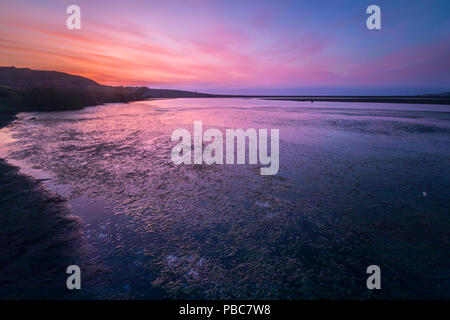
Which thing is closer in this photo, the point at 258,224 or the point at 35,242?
the point at 35,242

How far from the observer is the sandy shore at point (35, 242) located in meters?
3.35

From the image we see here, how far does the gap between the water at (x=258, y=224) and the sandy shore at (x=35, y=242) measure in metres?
0.39

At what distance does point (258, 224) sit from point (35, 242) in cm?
497

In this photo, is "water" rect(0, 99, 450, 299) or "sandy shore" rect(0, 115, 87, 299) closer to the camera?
"sandy shore" rect(0, 115, 87, 299)

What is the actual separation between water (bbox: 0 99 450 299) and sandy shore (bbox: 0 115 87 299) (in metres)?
0.39

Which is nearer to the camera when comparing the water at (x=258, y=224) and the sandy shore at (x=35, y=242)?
the sandy shore at (x=35, y=242)

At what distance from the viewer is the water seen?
3553mm

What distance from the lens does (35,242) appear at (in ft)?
14.0

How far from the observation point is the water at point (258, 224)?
3.55m
